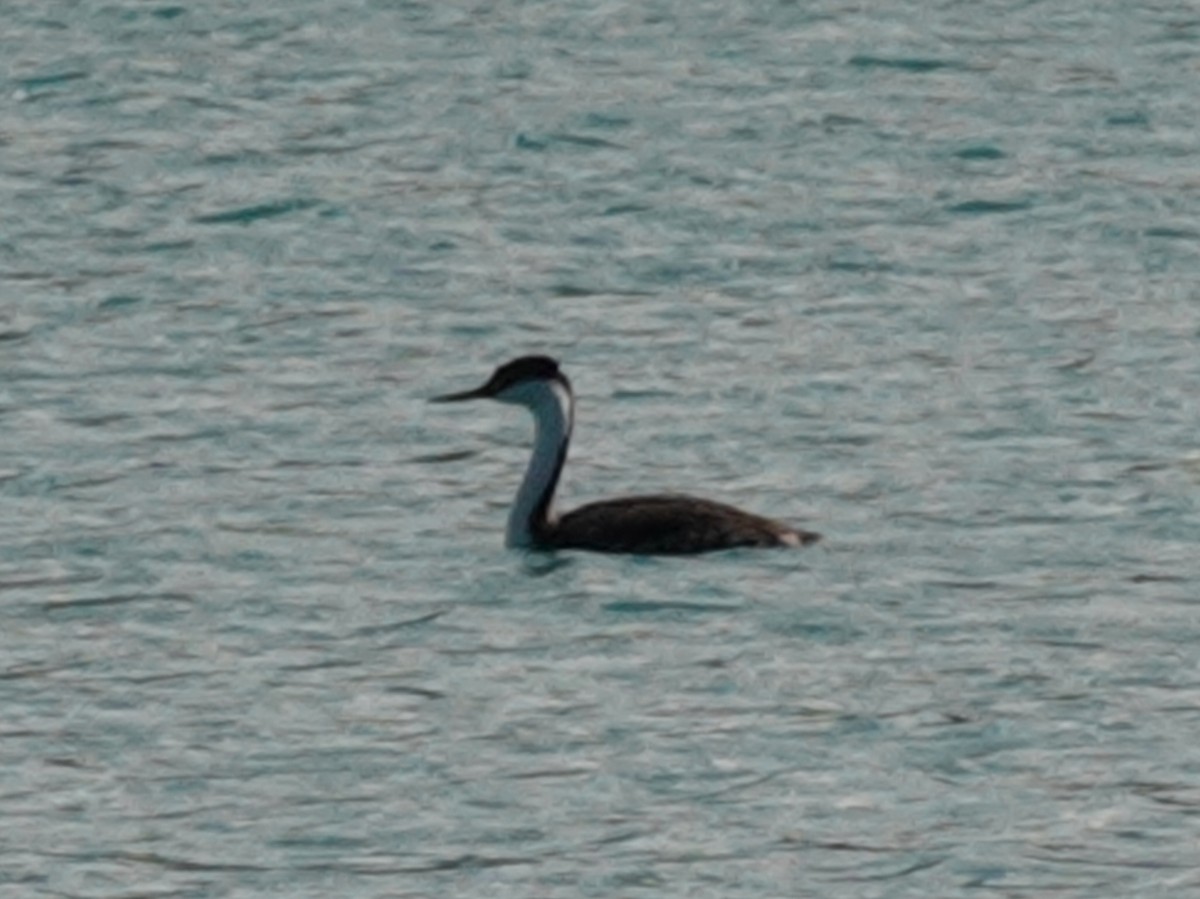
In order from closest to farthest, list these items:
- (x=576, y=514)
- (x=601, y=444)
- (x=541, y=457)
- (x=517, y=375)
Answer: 1. (x=576, y=514)
2. (x=541, y=457)
3. (x=517, y=375)
4. (x=601, y=444)

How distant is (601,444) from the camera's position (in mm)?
20828

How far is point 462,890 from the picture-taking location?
14352 mm

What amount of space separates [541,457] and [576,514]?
39 cm

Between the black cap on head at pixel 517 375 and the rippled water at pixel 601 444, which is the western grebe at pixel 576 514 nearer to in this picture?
the black cap on head at pixel 517 375

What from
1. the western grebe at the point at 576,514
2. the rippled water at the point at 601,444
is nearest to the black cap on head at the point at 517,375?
the western grebe at the point at 576,514

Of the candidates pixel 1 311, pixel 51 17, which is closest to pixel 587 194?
pixel 1 311

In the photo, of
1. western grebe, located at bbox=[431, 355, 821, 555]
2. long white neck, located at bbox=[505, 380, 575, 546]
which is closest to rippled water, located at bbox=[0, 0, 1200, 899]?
western grebe, located at bbox=[431, 355, 821, 555]

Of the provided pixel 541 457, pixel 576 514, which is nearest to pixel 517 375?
pixel 541 457

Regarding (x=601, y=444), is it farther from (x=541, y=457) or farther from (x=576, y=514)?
(x=576, y=514)

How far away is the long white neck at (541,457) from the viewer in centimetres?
1914

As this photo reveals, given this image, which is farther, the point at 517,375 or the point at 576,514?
the point at 517,375

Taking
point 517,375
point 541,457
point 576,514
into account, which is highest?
point 517,375

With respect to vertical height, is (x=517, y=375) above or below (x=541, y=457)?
above

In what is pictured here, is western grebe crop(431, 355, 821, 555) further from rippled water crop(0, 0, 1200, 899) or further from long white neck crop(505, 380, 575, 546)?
rippled water crop(0, 0, 1200, 899)
